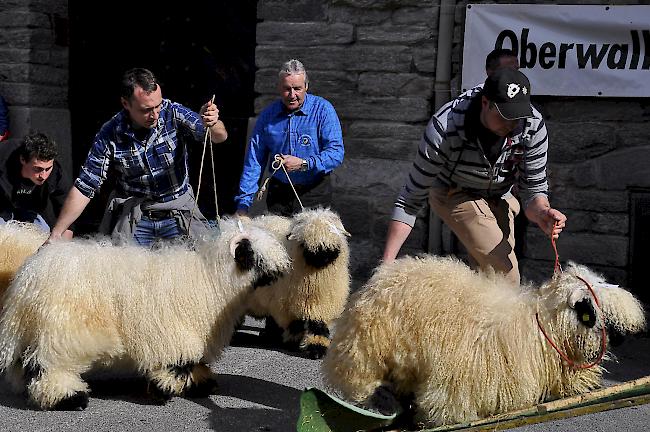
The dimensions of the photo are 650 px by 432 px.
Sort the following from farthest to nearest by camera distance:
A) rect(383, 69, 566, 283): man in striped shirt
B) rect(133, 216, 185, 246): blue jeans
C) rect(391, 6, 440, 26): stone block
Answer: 1. rect(391, 6, 440, 26): stone block
2. rect(133, 216, 185, 246): blue jeans
3. rect(383, 69, 566, 283): man in striped shirt

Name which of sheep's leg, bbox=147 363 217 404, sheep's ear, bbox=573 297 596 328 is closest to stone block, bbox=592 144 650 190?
sheep's ear, bbox=573 297 596 328

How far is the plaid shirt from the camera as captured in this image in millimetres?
5789

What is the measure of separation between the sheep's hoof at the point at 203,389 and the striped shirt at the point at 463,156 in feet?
4.85

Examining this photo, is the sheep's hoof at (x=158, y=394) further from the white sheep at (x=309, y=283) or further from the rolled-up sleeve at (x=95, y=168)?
the rolled-up sleeve at (x=95, y=168)

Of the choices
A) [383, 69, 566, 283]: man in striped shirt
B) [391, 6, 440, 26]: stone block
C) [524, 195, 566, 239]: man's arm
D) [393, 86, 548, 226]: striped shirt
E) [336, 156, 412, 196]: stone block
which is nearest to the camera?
[524, 195, 566, 239]: man's arm

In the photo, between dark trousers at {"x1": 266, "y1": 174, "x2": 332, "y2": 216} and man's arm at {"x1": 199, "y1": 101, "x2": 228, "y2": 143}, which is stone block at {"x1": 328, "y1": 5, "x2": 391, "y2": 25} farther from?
man's arm at {"x1": 199, "y1": 101, "x2": 228, "y2": 143}

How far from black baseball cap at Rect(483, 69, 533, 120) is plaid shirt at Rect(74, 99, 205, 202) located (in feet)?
6.78

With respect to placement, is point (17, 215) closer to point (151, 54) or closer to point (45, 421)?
point (45, 421)

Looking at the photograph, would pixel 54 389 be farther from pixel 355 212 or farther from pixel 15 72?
pixel 15 72

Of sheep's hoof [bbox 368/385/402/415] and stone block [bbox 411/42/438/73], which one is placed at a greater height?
stone block [bbox 411/42/438/73]

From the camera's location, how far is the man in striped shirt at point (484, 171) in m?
4.65

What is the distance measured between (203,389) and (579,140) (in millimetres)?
4070

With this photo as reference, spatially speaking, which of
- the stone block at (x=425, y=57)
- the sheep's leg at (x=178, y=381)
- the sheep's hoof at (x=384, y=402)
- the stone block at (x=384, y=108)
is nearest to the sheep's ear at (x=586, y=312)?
the sheep's hoof at (x=384, y=402)

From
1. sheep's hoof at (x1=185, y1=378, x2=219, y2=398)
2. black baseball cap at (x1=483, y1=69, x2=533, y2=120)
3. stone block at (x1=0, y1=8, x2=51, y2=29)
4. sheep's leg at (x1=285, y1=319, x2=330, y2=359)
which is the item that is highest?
stone block at (x1=0, y1=8, x2=51, y2=29)
